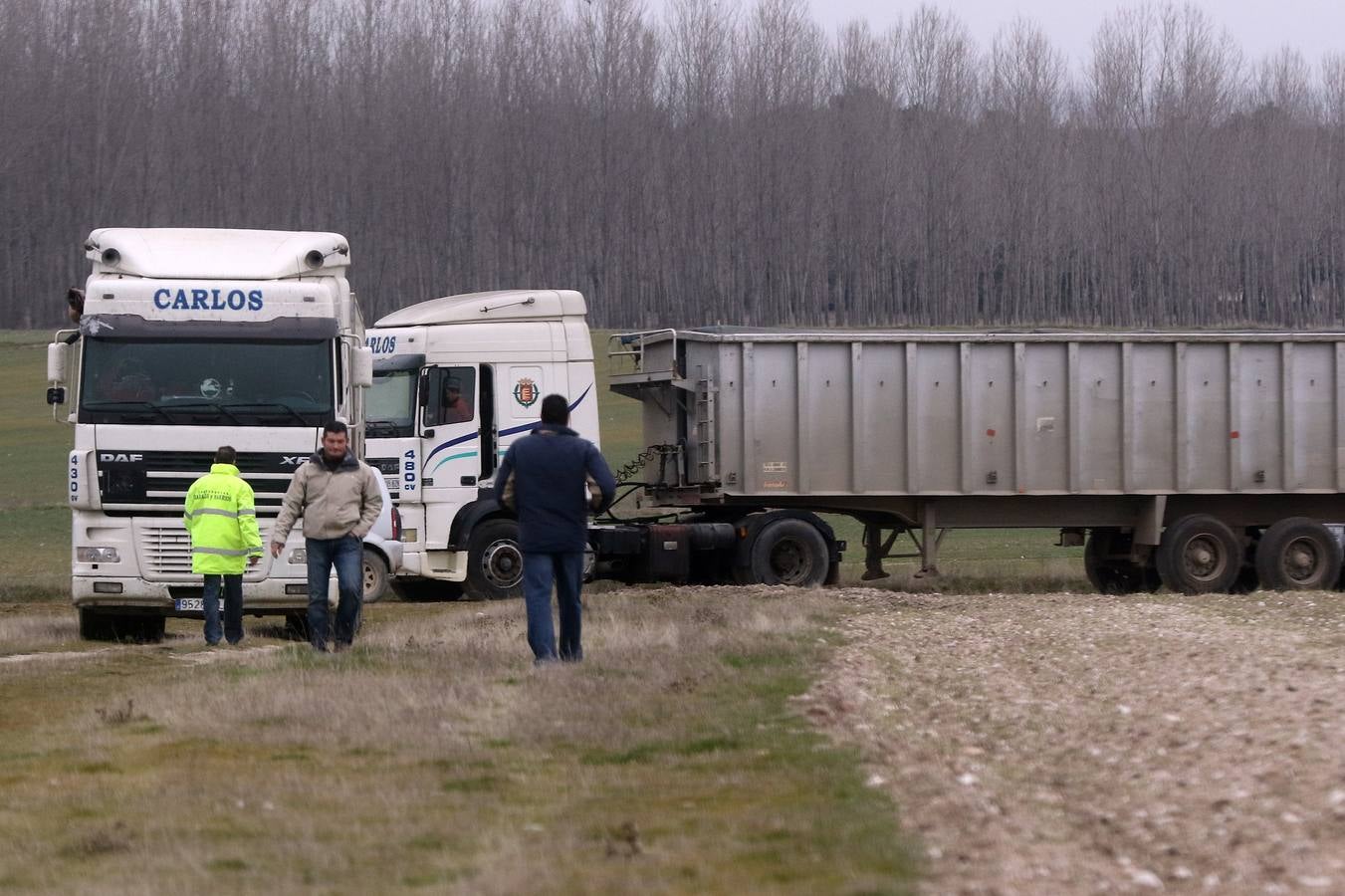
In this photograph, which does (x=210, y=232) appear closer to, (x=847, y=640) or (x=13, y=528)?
(x=847, y=640)

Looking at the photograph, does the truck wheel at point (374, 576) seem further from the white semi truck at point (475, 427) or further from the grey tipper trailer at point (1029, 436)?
the grey tipper trailer at point (1029, 436)

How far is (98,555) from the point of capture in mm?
15117

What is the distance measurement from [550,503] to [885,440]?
10.1 m

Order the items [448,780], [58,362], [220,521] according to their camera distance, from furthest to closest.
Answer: [58,362] → [220,521] → [448,780]

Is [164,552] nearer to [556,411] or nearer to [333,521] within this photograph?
[333,521]

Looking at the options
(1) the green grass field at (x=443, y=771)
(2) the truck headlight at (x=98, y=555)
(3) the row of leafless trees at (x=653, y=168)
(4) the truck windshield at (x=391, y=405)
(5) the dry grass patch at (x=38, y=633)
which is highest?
(3) the row of leafless trees at (x=653, y=168)

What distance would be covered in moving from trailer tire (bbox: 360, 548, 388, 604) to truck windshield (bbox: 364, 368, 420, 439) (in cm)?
150

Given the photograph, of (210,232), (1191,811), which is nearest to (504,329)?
(210,232)

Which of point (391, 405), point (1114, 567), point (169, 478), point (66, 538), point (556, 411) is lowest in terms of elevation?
point (1114, 567)

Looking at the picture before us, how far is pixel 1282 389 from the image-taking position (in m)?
22.0

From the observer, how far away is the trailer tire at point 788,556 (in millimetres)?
20828

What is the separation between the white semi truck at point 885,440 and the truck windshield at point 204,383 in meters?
5.36

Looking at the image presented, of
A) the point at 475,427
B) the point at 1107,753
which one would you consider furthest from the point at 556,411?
the point at 475,427

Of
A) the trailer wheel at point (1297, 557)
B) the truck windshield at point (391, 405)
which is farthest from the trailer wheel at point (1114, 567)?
the truck windshield at point (391, 405)
